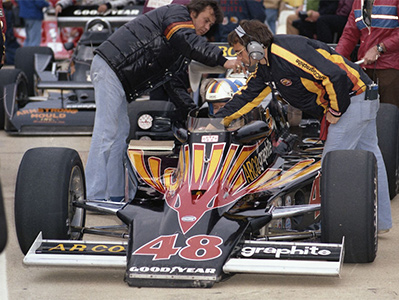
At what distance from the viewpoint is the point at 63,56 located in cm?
1642

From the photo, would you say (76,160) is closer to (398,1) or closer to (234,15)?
(398,1)

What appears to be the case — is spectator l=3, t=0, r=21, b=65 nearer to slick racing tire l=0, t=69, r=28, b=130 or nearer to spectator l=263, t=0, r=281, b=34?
spectator l=263, t=0, r=281, b=34

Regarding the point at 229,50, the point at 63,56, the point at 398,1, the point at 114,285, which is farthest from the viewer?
the point at 63,56

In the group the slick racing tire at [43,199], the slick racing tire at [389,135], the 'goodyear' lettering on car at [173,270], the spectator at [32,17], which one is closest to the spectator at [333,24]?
the slick racing tire at [389,135]

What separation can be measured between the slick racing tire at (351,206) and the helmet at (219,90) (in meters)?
1.45

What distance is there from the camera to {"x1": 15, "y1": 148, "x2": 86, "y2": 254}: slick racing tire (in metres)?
5.21

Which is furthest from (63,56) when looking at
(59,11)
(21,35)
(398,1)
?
(398,1)

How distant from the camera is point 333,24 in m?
11.9

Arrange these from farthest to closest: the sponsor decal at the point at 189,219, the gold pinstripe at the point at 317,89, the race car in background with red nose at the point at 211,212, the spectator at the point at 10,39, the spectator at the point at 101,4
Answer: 1. the spectator at the point at 10,39
2. the spectator at the point at 101,4
3. the gold pinstripe at the point at 317,89
4. the sponsor decal at the point at 189,219
5. the race car in background with red nose at the point at 211,212

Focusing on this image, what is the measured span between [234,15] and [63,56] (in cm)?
573

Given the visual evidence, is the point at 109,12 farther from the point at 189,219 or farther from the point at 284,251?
the point at 284,251

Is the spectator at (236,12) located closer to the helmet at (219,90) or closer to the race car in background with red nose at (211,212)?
the helmet at (219,90)

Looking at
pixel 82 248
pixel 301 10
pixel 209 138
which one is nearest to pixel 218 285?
pixel 82 248

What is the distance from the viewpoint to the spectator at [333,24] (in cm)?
1184
